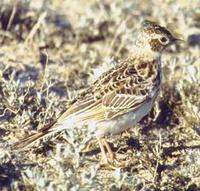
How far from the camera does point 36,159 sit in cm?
671

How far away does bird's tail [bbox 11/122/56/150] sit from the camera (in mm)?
6492

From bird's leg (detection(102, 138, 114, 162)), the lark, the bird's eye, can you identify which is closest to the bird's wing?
the lark

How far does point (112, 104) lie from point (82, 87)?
1657mm

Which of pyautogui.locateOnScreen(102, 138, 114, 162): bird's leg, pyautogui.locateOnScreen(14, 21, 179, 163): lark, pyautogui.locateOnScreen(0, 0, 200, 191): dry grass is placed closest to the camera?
pyautogui.locateOnScreen(0, 0, 200, 191): dry grass

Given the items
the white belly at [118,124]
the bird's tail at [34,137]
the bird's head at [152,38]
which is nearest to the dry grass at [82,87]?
the bird's tail at [34,137]

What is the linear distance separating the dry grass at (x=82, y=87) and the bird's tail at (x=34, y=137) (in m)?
0.10

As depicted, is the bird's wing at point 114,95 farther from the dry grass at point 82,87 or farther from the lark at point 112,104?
the dry grass at point 82,87

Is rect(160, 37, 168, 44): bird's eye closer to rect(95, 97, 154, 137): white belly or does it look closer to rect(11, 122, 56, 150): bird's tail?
rect(95, 97, 154, 137): white belly

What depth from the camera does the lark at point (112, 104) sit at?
6621 mm

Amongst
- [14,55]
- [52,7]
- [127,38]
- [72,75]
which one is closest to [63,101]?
[72,75]

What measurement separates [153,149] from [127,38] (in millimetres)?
3007

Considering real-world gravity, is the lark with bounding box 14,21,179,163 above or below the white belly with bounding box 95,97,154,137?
above

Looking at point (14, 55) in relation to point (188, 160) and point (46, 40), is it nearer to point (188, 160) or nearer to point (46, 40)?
point (46, 40)

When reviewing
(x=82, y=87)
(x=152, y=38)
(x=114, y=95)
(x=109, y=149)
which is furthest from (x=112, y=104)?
(x=82, y=87)
